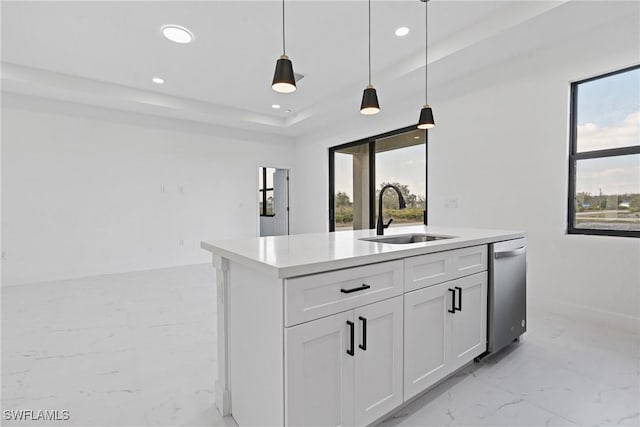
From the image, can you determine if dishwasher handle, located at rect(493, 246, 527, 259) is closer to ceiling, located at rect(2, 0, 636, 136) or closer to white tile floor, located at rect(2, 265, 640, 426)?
white tile floor, located at rect(2, 265, 640, 426)

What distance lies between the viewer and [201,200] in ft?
19.1

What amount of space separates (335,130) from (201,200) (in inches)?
111

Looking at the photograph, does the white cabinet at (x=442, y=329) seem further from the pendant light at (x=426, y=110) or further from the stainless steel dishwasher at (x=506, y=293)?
the pendant light at (x=426, y=110)

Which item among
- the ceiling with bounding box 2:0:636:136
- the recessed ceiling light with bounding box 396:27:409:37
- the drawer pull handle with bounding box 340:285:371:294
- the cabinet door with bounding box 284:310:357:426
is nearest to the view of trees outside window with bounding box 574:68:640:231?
the ceiling with bounding box 2:0:636:136

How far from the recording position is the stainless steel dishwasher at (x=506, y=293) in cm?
204

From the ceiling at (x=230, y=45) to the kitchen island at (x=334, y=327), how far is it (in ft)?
7.43

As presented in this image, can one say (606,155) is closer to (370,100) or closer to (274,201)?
→ (370,100)

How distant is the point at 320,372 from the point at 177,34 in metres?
3.40

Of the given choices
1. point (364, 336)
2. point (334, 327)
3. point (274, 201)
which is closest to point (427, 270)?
point (364, 336)

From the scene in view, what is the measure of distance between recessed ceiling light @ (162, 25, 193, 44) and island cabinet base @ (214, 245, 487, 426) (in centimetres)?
268

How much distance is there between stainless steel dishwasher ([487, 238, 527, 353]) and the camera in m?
2.04

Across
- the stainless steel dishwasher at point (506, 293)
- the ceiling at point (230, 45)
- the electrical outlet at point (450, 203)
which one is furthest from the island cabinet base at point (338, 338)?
the ceiling at point (230, 45)

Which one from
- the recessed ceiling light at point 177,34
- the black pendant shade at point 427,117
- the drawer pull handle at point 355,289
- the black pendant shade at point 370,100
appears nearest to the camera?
the drawer pull handle at point 355,289

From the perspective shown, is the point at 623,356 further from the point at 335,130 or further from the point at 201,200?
the point at 201,200
